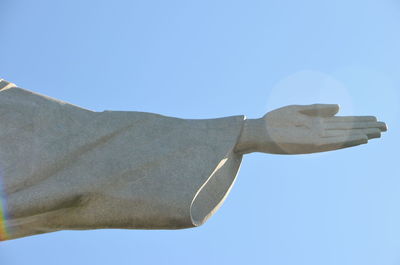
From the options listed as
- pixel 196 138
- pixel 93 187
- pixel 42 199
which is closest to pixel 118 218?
pixel 93 187

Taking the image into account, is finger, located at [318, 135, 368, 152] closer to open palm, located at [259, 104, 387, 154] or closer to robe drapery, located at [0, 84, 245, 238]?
open palm, located at [259, 104, 387, 154]

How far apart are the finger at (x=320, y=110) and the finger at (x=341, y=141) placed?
1.06 feet

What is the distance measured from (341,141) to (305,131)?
361mm


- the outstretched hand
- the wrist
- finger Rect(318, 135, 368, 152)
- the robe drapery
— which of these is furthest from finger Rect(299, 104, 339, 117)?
the robe drapery

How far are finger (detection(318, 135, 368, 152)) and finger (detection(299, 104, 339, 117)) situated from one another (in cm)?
32

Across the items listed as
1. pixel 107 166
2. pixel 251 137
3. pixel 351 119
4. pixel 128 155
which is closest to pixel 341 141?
pixel 351 119

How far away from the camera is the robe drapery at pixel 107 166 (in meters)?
5.41

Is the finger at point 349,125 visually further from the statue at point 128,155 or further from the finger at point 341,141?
the finger at point 341,141

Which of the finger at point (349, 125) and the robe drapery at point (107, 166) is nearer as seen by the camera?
the robe drapery at point (107, 166)

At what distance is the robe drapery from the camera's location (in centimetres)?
541

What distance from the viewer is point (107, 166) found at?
5688 millimetres

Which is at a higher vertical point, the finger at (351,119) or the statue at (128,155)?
the finger at (351,119)

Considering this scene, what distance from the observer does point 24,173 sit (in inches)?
213

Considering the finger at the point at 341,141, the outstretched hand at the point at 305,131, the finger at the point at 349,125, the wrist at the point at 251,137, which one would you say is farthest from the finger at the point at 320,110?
the wrist at the point at 251,137
